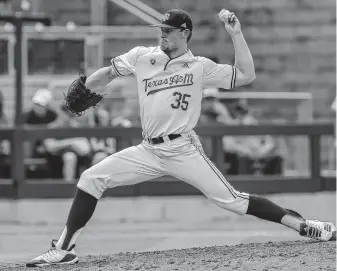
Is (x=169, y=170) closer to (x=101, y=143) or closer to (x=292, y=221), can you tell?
(x=292, y=221)

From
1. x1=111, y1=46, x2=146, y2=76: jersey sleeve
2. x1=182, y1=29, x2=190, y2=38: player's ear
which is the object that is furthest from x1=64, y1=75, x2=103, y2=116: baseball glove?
x1=182, y1=29, x2=190, y2=38: player's ear

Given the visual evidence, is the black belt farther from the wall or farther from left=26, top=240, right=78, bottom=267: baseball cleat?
the wall

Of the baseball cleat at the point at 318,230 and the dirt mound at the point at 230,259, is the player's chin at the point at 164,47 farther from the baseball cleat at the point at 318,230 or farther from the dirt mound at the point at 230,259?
the baseball cleat at the point at 318,230

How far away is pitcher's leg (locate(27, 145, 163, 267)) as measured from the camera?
7457mm

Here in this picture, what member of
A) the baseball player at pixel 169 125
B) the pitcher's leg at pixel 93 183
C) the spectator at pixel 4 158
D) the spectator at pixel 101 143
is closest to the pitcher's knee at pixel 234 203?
the baseball player at pixel 169 125

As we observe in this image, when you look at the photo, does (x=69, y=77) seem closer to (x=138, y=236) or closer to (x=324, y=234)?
(x=138, y=236)

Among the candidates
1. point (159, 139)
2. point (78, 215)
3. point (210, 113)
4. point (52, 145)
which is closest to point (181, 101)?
point (159, 139)

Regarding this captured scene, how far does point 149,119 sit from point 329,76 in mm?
11497

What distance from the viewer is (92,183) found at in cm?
748

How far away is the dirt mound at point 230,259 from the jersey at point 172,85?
95cm

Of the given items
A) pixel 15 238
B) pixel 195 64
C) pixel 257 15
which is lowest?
pixel 15 238

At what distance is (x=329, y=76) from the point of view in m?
18.5

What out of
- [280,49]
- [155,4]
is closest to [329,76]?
[280,49]

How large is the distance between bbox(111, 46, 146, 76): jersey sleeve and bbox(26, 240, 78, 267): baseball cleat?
142 cm
